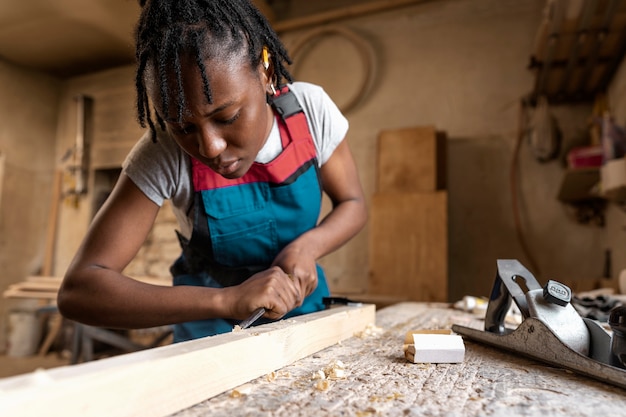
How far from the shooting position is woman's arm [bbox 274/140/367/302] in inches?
45.9

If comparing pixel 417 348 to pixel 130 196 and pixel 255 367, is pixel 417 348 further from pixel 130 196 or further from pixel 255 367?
pixel 130 196

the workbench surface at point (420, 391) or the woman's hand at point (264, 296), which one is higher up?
the woman's hand at point (264, 296)

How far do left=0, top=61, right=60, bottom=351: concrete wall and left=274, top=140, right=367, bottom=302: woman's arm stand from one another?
16.6 feet

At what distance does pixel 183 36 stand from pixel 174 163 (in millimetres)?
342

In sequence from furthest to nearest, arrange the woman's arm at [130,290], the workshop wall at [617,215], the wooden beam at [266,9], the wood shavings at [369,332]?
the wooden beam at [266,9] → the workshop wall at [617,215] → the wood shavings at [369,332] → the woman's arm at [130,290]

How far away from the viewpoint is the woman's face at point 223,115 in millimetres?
912

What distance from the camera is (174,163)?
1141 mm

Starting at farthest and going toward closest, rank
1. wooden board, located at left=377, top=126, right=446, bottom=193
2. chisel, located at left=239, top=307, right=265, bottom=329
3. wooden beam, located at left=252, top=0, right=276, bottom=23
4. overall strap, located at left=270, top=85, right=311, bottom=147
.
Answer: wooden beam, located at left=252, top=0, right=276, bottom=23 < wooden board, located at left=377, top=126, right=446, bottom=193 < overall strap, located at left=270, top=85, right=311, bottom=147 < chisel, located at left=239, top=307, right=265, bottom=329

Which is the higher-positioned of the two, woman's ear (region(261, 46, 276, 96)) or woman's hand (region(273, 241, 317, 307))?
woman's ear (region(261, 46, 276, 96))

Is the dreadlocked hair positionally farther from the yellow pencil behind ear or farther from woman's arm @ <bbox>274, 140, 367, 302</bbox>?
woman's arm @ <bbox>274, 140, 367, 302</bbox>

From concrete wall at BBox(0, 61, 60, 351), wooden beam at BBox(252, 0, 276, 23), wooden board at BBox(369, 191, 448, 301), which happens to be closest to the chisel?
wooden board at BBox(369, 191, 448, 301)

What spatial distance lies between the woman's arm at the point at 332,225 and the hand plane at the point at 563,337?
1.54ft

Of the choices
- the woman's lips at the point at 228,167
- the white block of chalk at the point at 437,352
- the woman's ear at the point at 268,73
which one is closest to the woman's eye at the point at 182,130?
the woman's lips at the point at 228,167

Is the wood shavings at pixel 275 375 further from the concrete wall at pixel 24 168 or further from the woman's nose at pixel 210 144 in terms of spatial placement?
the concrete wall at pixel 24 168
